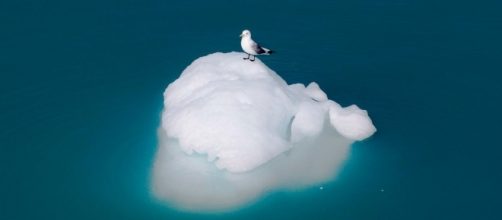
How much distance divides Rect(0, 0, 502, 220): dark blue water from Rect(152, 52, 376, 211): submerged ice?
52cm

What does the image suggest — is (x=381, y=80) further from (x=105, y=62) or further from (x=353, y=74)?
(x=105, y=62)

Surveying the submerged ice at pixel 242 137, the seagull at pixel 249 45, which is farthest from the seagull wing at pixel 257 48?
the submerged ice at pixel 242 137

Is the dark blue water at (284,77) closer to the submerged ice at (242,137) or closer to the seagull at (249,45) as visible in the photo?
the submerged ice at (242,137)

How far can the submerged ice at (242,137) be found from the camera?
18.1 m

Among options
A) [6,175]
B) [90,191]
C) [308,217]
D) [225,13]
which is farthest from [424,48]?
[6,175]

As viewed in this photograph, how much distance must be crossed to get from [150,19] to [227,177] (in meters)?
10.1

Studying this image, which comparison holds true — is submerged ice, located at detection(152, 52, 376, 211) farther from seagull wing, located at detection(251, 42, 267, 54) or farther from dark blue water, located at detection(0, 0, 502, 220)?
dark blue water, located at detection(0, 0, 502, 220)

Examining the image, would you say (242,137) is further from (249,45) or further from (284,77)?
(284,77)

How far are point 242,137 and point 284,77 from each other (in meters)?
5.28

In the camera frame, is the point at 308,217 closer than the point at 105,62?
Yes

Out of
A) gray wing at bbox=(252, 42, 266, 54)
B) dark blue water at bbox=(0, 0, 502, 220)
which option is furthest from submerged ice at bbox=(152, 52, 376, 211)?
dark blue water at bbox=(0, 0, 502, 220)

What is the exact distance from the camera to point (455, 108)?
21.8m

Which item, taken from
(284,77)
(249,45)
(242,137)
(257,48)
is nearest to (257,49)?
(257,48)

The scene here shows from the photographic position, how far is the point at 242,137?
1828 cm
